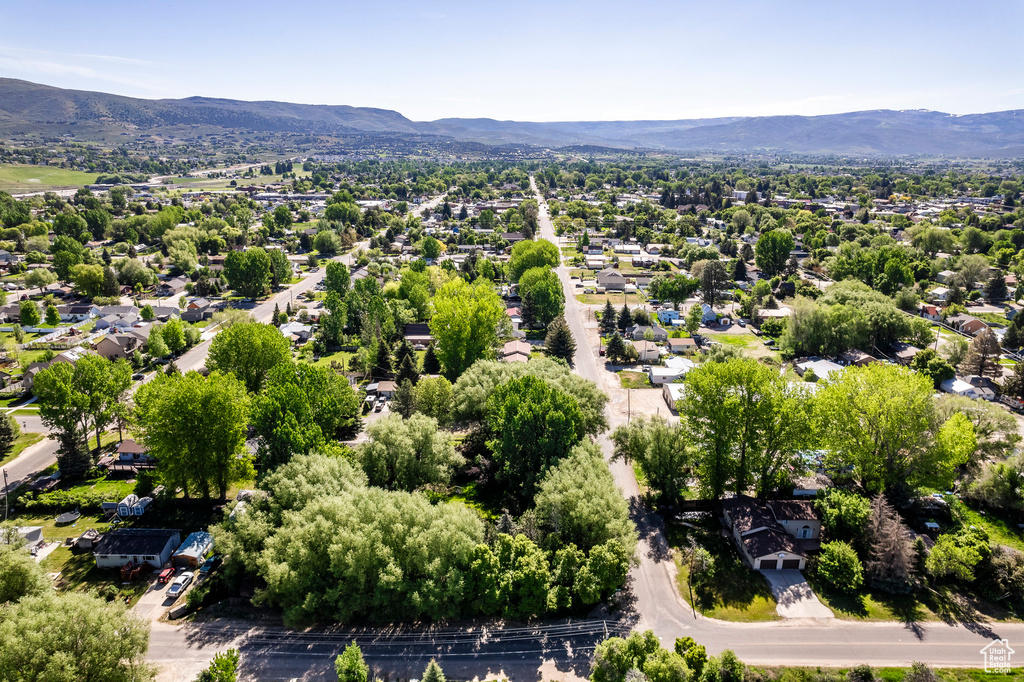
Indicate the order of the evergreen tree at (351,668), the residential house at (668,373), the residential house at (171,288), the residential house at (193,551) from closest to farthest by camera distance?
1. the evergreen tree at (351,668)
2. the residential house at (193,551)
3. the residential house at (668,373)
4. the residential house at (171,288)

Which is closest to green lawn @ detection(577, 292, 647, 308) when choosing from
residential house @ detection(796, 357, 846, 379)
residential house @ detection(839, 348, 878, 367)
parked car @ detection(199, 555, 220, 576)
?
residential house @ detection(796, 357, 846, 379)

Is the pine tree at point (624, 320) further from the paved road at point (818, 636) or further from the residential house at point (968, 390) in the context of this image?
the paved road at point (818, 636)

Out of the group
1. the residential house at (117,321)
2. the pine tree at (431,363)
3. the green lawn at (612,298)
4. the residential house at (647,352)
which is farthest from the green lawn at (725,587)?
the residential house at (117,321)

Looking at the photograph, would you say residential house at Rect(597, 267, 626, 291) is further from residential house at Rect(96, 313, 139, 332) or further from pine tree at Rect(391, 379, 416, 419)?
residential house at Rect(96, 313, 139, 332)

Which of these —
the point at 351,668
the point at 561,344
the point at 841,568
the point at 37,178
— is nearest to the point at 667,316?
the point at 561,344

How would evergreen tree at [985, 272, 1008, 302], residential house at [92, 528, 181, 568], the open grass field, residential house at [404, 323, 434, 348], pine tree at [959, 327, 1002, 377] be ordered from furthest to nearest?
the open grass field, evergreen tree at [985, 272, 1008, 302], residential house at [404, 323, 434, 348], pine tree at [959, 327, 1002, 377], residential house at [92, 528, 181, 568]

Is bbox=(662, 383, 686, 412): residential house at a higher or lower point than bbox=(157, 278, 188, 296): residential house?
lower
